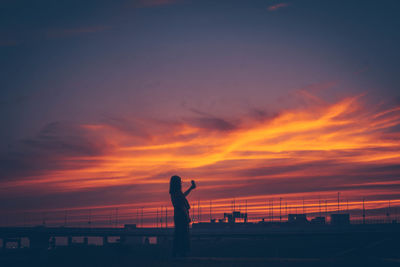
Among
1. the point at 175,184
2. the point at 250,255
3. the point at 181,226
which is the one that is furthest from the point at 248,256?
the point at 175,184

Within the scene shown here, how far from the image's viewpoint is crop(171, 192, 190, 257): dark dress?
46.1 meters

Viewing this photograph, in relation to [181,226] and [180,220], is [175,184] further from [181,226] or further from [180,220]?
[181,226]

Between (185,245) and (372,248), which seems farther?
(372,248)

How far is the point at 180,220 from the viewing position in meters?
46.4

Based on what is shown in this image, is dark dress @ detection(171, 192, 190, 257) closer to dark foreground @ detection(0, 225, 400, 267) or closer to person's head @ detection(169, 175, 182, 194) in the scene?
person's head @ detection(169, 175, 182, 194)

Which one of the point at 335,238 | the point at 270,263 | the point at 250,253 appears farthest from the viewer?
the point at 335,238

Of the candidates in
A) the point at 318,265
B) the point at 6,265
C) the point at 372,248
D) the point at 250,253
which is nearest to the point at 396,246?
the point at 372,248

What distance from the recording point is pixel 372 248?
63.3 meters

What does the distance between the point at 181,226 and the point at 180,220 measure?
0.56 metres

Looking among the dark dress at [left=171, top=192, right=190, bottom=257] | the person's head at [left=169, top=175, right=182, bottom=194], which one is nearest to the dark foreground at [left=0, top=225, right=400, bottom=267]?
the dark dress at [left=171, top=192, right=190, bottom=257]

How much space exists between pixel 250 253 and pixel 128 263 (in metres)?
41.7

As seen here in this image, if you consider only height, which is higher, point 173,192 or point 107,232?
point 173,192

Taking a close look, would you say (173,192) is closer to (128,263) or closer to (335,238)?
(128,263)

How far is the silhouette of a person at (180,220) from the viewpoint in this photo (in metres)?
46.1
